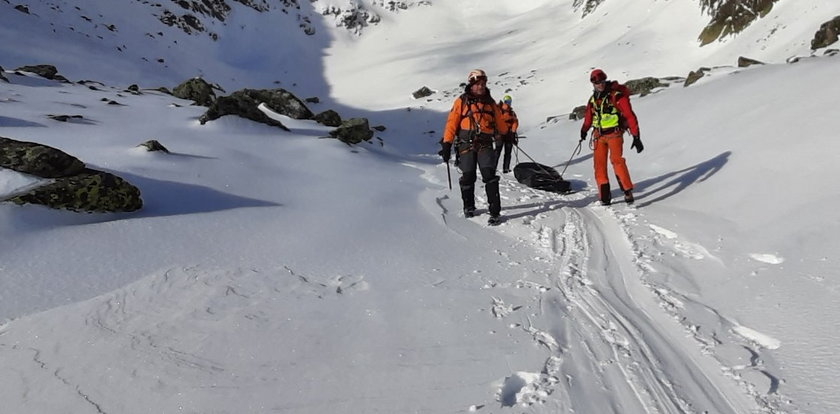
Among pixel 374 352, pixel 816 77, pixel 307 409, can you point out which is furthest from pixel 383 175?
pixel 816 77

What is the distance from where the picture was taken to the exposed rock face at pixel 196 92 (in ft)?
59.8

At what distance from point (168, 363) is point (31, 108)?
1170 centimetres

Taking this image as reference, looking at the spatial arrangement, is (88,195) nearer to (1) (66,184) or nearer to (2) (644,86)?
(1) (66,184)

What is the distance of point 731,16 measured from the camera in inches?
993

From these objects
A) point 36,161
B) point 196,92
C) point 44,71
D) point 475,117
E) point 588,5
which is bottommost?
point 36,161

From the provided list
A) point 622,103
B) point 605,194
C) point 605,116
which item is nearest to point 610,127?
point 605,116

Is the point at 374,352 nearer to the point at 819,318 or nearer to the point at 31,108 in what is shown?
the point at 819,318

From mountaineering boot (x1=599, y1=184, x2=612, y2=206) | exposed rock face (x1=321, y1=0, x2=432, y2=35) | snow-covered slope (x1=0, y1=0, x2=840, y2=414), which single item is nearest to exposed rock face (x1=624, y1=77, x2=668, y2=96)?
snow-covered slope (x1=0, y1=0, x2=840, y2=414)

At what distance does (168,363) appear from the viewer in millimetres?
2879

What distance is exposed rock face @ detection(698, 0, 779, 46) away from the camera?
23.9 meters

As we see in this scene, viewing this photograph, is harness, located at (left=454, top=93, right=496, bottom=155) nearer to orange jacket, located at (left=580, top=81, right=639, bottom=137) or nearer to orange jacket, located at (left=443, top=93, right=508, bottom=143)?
orange jacket, located at (left=443, top=93, right=508, bottom=143)

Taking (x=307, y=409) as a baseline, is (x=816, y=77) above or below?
above

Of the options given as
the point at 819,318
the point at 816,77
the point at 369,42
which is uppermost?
the point at 369,42

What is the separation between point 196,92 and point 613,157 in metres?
16.8
